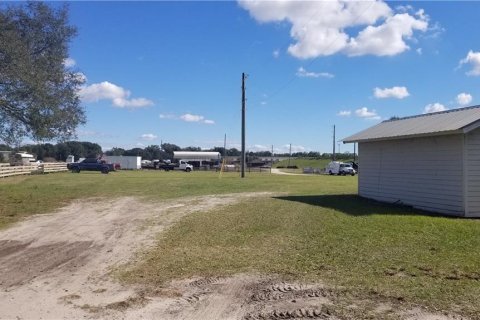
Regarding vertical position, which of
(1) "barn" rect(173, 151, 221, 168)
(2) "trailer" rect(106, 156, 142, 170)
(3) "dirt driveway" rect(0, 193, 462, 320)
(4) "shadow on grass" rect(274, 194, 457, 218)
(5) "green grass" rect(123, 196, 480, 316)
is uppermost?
(1) "barn" rect(173, 151, 221, 168)

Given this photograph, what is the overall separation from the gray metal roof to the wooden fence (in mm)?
33092

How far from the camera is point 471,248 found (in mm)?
9664

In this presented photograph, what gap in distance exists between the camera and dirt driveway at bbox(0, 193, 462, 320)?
245 inches

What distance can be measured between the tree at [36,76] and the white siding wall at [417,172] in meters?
12.5

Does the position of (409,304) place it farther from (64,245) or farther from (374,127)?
(374,127)

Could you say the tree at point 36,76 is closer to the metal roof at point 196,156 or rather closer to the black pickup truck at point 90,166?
the black pickup truck at point 90,166

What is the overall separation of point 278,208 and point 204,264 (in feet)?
27.5

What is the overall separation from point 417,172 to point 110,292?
13.3 metres

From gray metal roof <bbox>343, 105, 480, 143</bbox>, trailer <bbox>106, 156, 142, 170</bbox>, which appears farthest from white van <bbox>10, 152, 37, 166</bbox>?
gray metal roof <bbox>343, 105, 480, 143</bbox>

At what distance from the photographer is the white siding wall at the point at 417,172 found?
1555 cm

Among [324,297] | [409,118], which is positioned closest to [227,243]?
[324,297]

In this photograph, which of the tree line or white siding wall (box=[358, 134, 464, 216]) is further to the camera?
the tree line

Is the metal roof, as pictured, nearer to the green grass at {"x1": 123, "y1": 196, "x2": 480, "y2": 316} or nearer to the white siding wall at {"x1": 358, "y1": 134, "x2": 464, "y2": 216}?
the white siding wall at {"x1": 358, "y1": 134, "x2": 464, "y2": 216}

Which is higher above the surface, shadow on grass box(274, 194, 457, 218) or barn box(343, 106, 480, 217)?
barn box(343, 106, 480, 217)
